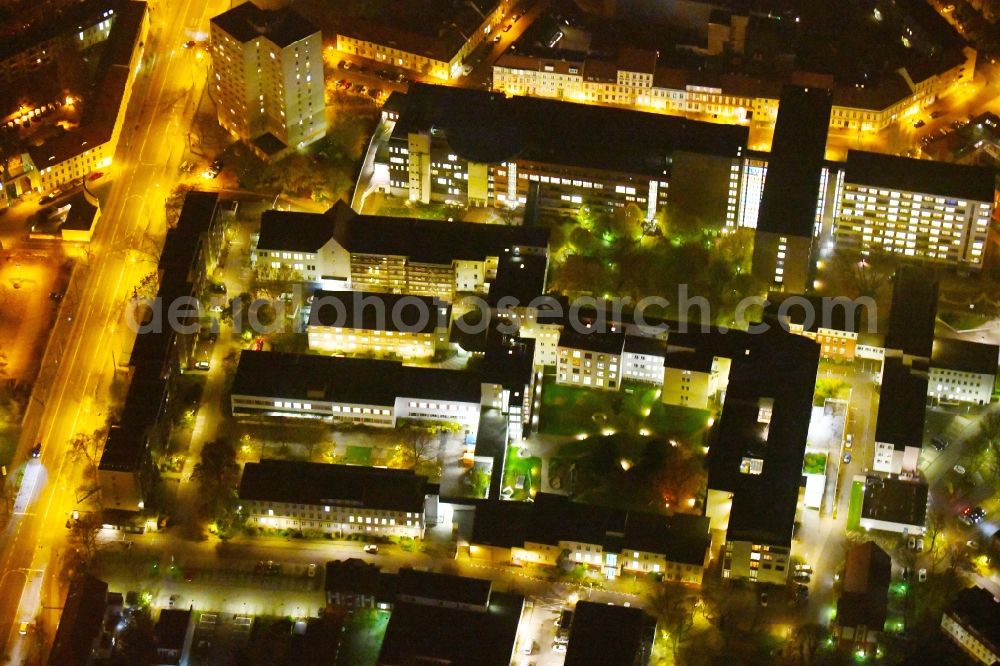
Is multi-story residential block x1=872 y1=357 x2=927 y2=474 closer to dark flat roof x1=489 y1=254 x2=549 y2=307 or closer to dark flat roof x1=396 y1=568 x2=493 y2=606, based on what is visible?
dark flat roof x1=489 y1=254 x2=549 y2=307

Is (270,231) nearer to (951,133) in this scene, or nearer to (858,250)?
(858,250)

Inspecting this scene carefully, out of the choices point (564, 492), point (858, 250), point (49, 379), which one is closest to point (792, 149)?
point (858, 250)

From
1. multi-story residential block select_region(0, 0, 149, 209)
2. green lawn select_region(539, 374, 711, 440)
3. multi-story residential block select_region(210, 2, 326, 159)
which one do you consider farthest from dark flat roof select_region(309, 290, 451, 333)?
multi-story residential block select_region(0, 0, 149, 209)

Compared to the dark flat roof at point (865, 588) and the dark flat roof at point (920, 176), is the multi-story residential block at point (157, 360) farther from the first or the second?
the dark flat roof at point (920, 176)

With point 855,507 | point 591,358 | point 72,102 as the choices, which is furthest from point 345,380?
point 72,102

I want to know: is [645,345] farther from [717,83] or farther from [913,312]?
[717,83]

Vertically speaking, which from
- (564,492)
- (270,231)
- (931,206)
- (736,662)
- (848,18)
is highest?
(848,18)
